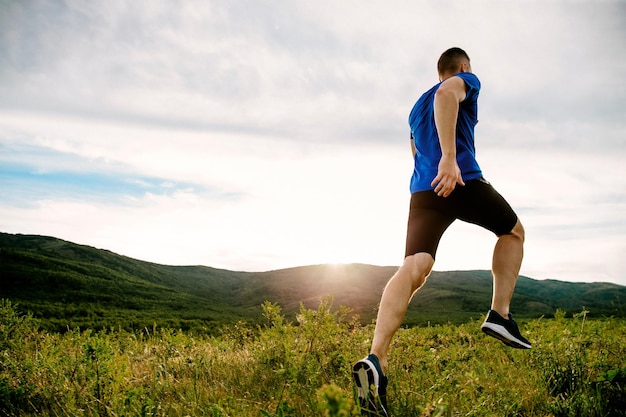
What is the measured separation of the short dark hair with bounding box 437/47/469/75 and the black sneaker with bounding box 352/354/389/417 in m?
2.56

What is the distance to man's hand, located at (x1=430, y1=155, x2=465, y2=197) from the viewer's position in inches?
114

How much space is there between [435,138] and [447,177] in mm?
489

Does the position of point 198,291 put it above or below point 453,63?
below

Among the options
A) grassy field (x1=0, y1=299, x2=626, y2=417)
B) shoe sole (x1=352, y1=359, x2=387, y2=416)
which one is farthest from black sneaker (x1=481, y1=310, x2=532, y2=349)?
shoe sole (x1=352, y1=359, x2=387, y2=416)

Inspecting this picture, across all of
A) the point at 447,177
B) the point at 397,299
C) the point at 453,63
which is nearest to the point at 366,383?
the point at 397,299

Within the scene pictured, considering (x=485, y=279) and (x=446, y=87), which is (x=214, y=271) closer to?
(x=485, y=279)

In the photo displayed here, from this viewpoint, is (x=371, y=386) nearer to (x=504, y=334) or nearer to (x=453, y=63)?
(x=504, y=334)

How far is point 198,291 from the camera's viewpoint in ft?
387

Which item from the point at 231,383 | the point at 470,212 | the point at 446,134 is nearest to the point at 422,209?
the point at 470,212

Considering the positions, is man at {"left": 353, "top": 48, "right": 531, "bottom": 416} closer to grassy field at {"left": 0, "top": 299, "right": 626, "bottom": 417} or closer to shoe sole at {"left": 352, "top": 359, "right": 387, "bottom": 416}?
shoe sole at {"left": 352, "top": 359, "right": 387, "bottom": 416}

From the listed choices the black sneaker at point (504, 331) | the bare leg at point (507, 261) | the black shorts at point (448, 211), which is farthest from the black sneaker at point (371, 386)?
the bare leg at point (507, 261)

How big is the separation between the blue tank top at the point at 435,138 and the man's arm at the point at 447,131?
0.15 meters

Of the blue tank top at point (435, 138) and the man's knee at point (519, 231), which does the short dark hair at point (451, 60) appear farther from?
the man's knee at point (519, 231)

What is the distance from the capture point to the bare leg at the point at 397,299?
272 centimetres
